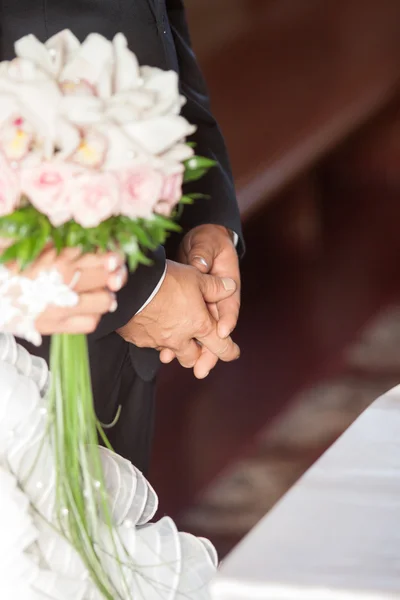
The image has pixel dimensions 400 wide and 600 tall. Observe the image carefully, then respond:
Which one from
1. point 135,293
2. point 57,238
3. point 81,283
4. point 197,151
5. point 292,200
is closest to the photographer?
point 57,238

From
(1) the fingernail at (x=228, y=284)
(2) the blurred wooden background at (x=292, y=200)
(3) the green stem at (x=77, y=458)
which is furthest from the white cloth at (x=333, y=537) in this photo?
(2) the blurred wooden background at (x=292, y=200)

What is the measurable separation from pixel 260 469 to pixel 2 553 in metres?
1.98

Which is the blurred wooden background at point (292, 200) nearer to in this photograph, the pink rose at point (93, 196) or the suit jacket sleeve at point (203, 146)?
the suit jacket sleeve at point (203, 146)

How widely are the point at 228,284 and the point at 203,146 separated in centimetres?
33

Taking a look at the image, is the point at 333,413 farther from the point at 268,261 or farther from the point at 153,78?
the point at 153,78

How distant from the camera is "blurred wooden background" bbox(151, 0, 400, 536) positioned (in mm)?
3201

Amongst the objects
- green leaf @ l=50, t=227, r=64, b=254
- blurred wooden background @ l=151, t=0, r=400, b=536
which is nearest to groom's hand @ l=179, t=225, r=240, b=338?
green leaf @ l=50, t=227, r=64, b=254

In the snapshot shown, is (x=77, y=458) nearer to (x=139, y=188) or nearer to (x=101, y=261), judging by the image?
(x=101, y=261)

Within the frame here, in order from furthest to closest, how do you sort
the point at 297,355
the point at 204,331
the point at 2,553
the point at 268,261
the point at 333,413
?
the point at 268,261 → the point at 297,355 → the point at 333,413 → the point at 204,331 → the point at 2,553

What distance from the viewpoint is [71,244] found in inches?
41.7

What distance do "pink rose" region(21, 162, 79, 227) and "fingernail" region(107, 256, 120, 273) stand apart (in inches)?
4.9

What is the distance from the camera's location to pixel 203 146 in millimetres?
1823

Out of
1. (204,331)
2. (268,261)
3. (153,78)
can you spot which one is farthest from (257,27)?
(153,78)

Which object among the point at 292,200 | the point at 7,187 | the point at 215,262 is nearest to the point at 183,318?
the point at 215,262
